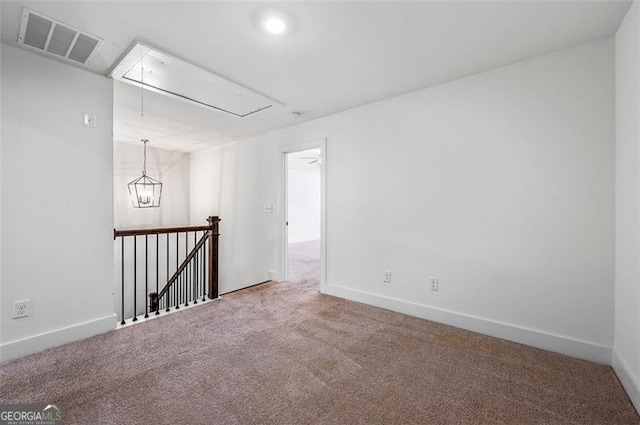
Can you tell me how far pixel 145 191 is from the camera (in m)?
5.09

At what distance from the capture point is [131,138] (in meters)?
4.82

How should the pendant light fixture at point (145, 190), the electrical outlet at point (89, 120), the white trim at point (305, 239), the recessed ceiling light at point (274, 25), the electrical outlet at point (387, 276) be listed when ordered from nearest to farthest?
the recessed ceiling light at point (274, 25)
the electrical outlet at point (89, 120)
the electrical outlet at point (387, 276)
the pendant light fixture at point (145, 190)
the white trim at point (305, 239)

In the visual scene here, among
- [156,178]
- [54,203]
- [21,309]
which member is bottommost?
[21,309]

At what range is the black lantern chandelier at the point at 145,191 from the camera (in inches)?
194

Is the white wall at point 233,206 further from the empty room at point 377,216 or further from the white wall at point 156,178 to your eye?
the empty room at point 377,216

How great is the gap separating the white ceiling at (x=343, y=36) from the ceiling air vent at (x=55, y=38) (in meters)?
0.05

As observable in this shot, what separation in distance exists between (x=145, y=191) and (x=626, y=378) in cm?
641

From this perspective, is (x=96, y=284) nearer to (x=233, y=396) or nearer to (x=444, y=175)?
(x=233, y=396)

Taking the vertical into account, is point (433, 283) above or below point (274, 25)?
below

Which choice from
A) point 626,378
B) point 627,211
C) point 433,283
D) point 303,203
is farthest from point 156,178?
point 626,378

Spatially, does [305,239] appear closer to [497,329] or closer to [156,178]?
[156,178]

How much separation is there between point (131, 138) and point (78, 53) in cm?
309

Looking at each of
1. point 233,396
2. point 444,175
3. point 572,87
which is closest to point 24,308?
point 233,396

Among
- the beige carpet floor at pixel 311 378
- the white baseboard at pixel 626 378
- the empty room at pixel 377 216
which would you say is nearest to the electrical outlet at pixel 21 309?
the empty room at pixel 377 216
